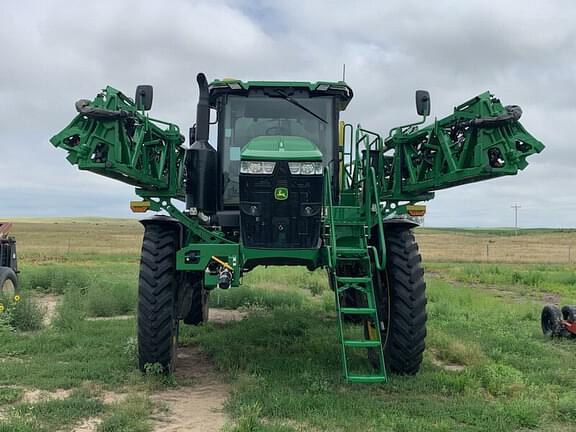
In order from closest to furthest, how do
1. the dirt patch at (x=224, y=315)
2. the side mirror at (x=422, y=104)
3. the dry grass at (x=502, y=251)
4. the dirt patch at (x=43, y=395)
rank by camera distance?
the dirt patch at (x=43, y=395)
the side mirror at (x=422, y=104)
the dirt patch at (x=224, y=315)
the dry grass at (x=502, y=251)

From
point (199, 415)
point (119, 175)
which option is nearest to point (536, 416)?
point (199, 415)

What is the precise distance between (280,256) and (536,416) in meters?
2.85

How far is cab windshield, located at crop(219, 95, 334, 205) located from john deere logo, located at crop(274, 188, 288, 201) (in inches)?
49.1

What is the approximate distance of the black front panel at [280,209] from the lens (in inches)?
235

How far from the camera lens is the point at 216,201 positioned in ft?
23.7

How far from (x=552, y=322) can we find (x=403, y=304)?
4262 mm

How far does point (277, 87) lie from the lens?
722 centimetres

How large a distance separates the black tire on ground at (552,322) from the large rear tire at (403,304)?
3.87 meters

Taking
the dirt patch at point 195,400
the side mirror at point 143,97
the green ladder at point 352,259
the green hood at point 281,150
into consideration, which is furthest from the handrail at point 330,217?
the side mirror at point 143,97

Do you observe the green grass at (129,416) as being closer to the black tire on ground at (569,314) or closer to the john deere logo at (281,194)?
the john deere logo at (281,194)

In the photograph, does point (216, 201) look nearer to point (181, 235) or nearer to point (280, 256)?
point (181, 235)

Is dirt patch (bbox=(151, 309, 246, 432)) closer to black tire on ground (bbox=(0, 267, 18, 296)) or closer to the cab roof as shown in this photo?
the cab roof

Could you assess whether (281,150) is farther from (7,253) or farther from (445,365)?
(7,253)

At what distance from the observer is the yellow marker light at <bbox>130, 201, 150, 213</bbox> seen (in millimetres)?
6723
